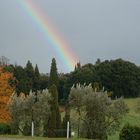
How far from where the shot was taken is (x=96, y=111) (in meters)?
45.8

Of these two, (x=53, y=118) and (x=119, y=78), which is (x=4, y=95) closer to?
(x=53, y=118)

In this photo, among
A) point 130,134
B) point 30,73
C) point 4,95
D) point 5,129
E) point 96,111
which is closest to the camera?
point 130,134

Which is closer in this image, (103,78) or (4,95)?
(4,95)

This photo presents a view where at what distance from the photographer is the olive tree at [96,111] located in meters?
45.3

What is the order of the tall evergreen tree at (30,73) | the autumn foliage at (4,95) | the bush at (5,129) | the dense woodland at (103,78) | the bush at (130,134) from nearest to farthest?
1. the bush at (130,134)
2. the bush at (5,129)
3. the autumn foliage at (4,95)
4. the dense woodland at (103,78)
5. the tall evergreen tree at (30,73)

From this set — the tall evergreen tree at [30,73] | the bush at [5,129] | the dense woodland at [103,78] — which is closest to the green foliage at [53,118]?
the bush at [5,129]

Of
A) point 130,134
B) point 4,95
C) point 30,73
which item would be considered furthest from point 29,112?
point 30,73

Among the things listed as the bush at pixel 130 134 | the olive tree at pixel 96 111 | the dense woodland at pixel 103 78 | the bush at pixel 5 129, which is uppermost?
the dense woodland at pixel 103 78

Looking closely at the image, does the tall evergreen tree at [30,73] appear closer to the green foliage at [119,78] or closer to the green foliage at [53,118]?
the green foliage at [119,78]

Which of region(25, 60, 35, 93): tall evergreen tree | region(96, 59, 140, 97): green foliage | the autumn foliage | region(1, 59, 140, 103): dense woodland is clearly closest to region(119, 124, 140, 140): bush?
the autumn foliage

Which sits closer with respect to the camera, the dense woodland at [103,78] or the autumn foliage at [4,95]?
the autumn foliage at [4,95]

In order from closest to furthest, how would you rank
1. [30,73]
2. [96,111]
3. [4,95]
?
[96,111] < [4,95] < [30,73]

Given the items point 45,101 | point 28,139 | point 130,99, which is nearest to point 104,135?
point 45,101

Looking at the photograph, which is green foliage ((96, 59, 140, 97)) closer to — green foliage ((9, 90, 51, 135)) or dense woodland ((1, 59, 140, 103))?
dense woodland ((1, 59, 140, 103))
